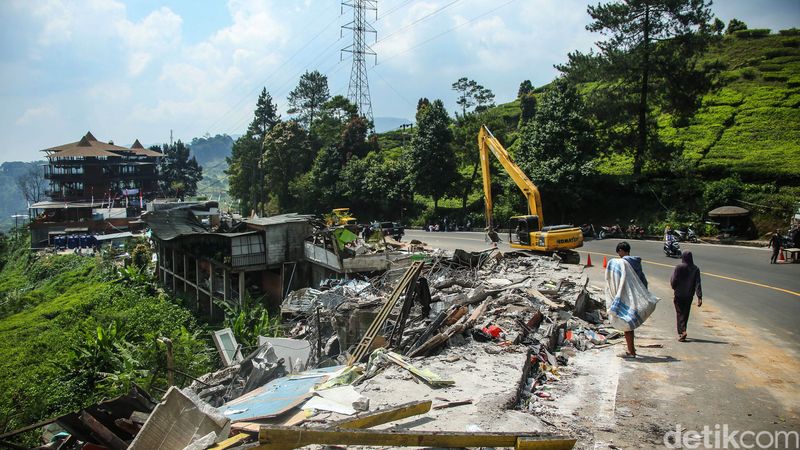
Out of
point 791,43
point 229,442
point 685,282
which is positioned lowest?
point 229,442

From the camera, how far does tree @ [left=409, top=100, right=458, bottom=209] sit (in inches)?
1586

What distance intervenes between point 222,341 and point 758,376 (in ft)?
50.8

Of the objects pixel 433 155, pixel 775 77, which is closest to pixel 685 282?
pixel 433 155

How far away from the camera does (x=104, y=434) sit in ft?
20.6

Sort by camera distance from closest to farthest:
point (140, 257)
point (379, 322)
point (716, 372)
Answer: point (716, 372), point (379, 322), point (140, 257)

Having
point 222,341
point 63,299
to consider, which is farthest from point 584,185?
point 63,299

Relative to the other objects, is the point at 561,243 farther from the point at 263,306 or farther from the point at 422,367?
the point at 263,306

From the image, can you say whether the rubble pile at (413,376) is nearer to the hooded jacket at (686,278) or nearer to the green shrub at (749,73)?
the hooded jacket at (686,278)

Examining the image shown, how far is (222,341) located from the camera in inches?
690

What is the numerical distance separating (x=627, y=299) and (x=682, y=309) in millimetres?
1521

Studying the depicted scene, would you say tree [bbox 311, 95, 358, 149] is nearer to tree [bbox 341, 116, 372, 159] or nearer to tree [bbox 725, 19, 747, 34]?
tree [bbox 341, 116, 372, 159]

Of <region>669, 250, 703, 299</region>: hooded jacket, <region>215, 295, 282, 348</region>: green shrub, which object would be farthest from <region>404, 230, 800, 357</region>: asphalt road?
<region>215, 295, 282, 348</region>: green shrub

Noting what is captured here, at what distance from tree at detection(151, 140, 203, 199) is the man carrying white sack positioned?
252 ft

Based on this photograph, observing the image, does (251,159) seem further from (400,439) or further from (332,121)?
(400,439)
